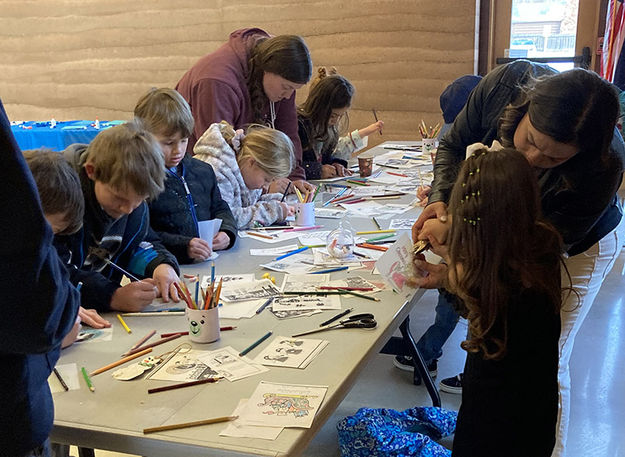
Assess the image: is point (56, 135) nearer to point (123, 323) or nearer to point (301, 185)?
point (301, 185)

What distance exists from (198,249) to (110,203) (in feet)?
1.46

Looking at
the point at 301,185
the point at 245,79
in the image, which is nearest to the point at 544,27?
the point at 301,185

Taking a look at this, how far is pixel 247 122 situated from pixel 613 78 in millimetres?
2502

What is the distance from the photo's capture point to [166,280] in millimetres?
1832

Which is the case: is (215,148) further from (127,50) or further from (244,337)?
(127,50)

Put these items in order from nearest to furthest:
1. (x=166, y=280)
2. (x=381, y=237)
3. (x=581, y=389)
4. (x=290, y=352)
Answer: (x=290, y=352), (x=166, y=280), (x=381, y=237), (x=581, y=389)

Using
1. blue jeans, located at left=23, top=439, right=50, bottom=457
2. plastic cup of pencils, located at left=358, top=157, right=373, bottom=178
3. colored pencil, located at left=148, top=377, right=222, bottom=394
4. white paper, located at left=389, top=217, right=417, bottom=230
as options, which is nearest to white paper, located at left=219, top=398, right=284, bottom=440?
colored pencil, located at left=148, top=377, right=222, bottom=394

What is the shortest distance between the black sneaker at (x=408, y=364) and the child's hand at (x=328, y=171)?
1288 millimetres

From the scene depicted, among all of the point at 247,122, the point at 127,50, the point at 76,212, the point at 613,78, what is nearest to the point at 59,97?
the point at 127,50

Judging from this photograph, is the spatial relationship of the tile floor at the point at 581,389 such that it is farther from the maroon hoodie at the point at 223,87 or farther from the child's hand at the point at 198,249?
the maroon hoodie at the point at 223,87

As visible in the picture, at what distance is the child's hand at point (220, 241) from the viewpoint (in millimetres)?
2281

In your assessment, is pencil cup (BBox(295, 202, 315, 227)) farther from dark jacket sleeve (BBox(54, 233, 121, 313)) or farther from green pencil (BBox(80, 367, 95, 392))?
green pencil (BBox(80, 367, 95, 392))

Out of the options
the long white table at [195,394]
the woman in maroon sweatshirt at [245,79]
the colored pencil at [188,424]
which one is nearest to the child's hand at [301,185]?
the woman in maroon sweatshirt at [245,79]

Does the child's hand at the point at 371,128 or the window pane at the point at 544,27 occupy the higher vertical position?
the window pane at the point at 544,27
